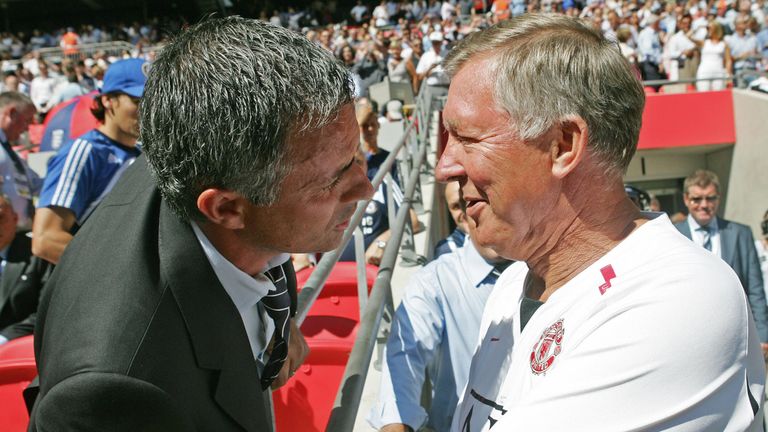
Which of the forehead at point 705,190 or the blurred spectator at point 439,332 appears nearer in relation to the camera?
the blurred spectator at point 439,332

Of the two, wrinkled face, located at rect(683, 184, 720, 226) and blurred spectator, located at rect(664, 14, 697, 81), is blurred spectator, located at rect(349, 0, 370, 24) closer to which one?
blurred spectator, located at rect(664, 14, 697, 81)

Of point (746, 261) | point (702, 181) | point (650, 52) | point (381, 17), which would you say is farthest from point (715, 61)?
point (381, 17)

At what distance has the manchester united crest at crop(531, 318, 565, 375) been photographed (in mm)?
1276

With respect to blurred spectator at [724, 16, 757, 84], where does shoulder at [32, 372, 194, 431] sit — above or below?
above

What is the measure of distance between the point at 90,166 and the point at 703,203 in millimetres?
4097

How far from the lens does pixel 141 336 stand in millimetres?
1102

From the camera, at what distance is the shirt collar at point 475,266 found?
269 centimetres

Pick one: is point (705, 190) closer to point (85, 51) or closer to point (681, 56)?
point (681, 56)

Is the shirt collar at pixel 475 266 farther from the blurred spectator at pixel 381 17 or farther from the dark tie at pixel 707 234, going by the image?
the blurred spectator at pixel 381 17

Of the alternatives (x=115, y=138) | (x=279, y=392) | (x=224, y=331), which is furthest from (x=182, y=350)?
(x=115, y=138)

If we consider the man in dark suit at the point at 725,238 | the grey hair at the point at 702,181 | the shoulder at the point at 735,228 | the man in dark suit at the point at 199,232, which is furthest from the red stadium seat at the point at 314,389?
the grey hair at the point at 702,181

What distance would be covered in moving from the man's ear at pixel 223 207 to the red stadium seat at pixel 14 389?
190 centimetres

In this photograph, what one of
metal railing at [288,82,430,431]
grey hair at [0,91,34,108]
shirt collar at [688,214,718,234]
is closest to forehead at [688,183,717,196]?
shirt collar at [688,214,718,234]

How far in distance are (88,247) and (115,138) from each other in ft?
8.14
